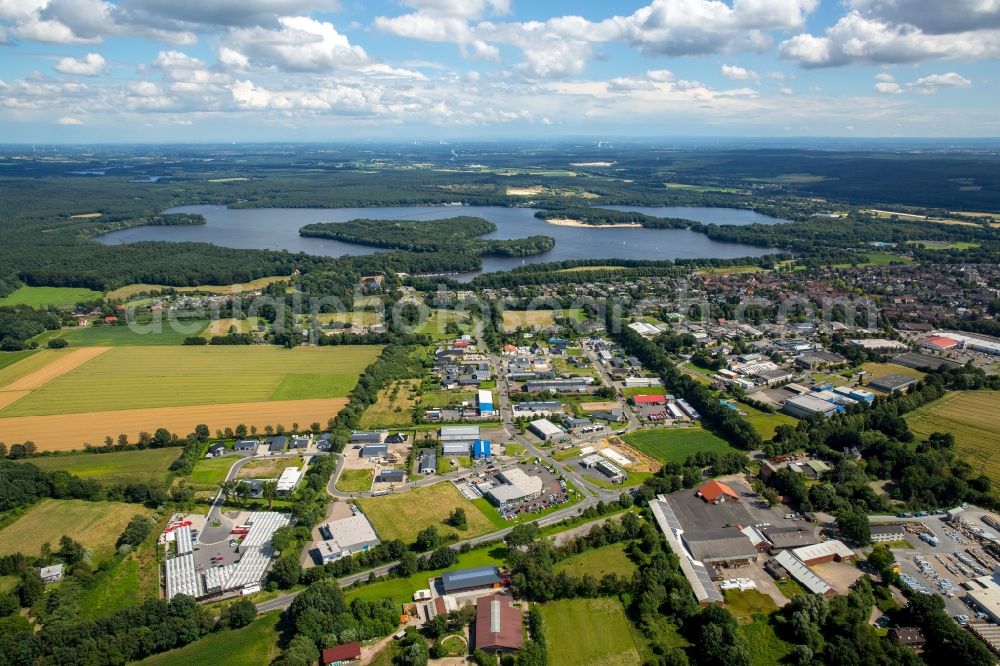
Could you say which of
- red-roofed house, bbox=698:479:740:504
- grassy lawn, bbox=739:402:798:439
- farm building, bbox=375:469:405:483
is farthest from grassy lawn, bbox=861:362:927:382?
farm building, bbox=375:469:405:483

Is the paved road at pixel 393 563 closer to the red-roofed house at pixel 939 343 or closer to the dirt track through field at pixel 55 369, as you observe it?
the dirt track through field at pixel 55 369

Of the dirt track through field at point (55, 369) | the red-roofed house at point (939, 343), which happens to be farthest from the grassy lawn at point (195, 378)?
the red-roofed house at point (939, 343)

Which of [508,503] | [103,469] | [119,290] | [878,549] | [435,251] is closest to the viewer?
[878,549]

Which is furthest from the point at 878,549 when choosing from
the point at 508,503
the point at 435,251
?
the point at 435,251

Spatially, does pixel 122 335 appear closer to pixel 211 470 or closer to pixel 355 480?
pixel 211 470

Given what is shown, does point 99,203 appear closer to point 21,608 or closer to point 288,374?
point 288,374

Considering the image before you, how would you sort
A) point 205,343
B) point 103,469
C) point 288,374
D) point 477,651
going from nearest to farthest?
point 477,651
point 103,469
point 288,374
point 205,343

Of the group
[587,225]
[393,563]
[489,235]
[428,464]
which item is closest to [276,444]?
[428,464]
